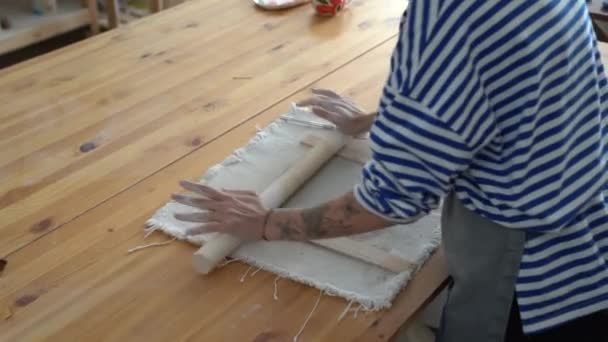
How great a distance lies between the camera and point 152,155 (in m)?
1.31

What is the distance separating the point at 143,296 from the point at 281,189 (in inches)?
11.7

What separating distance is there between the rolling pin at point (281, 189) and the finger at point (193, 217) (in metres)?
0.04

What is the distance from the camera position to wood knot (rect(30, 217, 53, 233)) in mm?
1118

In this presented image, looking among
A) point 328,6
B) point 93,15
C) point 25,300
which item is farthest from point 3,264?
point 93,15

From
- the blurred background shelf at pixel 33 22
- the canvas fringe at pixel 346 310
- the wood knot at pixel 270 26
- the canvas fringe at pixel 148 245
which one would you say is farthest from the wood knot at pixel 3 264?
the blurred background shelf at pixel 33 22

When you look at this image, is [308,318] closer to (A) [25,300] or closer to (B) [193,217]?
(B) [193,217]

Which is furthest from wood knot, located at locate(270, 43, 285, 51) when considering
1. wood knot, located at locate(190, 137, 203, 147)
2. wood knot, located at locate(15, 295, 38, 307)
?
wood knot, located at locate(15, 295, 38, 307)

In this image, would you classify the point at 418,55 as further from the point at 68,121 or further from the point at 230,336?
the point at 68,121

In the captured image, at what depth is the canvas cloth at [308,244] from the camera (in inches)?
40.4

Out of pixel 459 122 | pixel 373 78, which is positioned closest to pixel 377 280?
pixel 459 122

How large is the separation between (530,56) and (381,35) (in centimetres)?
106

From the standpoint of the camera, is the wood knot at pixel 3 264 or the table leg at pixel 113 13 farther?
the table leg at pixel 113 13

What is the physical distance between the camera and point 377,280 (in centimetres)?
104

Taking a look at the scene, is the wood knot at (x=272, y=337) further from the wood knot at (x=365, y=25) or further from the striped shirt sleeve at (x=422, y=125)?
the wood knot at (x=365, y=25)
